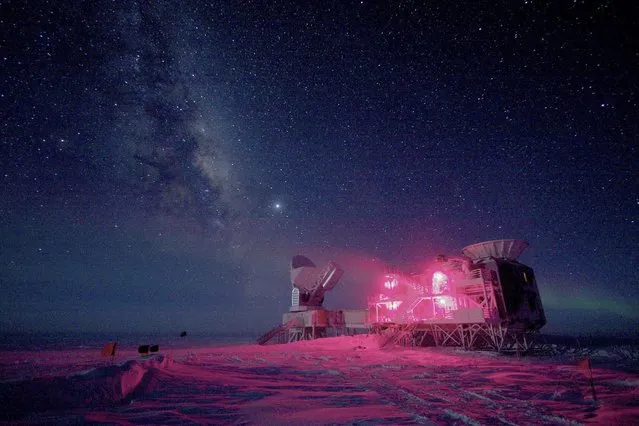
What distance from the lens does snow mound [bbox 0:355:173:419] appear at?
262 inches

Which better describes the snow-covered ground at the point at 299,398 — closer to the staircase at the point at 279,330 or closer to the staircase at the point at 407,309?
the staircase at the point at 407,309

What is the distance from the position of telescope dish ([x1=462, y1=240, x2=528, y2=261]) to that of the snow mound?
35.4 metres

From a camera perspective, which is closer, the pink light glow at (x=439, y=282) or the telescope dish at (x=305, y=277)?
the pink light glow at (x=439, y=282)

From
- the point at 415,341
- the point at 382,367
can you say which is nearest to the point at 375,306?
the point at 415,341

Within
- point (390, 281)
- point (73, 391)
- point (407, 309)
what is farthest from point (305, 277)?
point (73, 391)

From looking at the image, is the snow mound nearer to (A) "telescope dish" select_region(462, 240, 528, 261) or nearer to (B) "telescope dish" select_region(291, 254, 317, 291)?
(B) "telescope dish" select_region(291, 254, 317, 291)

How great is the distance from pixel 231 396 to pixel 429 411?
19.1ft

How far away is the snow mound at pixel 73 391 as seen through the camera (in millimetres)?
6651

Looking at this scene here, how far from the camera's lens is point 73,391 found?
7.62 meters

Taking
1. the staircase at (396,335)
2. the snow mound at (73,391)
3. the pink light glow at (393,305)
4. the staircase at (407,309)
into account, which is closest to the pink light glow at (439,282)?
the staircase at (407,309)

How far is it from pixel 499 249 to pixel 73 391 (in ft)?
126

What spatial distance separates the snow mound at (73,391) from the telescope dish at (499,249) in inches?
1393

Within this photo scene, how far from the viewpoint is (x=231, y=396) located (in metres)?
9.20

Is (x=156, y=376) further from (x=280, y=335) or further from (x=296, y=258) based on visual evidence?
(x=280, y=335)
